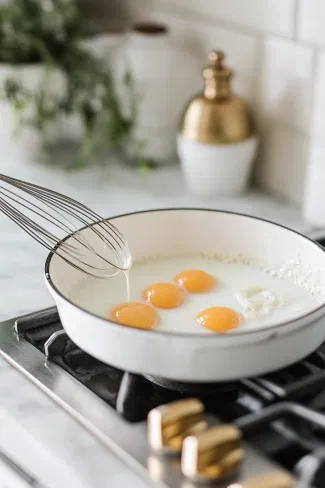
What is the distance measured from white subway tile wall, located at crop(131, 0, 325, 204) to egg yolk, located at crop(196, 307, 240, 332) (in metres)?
0.43

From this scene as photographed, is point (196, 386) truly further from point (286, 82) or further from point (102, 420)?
point (286, 82)

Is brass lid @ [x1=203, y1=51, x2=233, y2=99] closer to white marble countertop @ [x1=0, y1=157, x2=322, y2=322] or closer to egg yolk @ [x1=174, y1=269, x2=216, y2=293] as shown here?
white marble countertop @ [x1=0, y1=157, x2=322, y2=322]

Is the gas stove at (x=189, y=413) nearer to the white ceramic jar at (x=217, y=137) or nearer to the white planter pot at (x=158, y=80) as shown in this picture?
the white ceramic jar at (x=217, y=137)

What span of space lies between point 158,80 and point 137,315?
26.5 inches

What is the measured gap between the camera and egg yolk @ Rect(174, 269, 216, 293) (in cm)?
88

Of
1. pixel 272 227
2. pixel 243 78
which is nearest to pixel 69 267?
pixel 272 227

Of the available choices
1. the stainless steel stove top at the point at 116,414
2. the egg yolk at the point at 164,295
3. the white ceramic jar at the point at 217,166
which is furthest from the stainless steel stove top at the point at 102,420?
the white ceramic jar at the point at 217,166

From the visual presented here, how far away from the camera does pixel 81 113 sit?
57.3 inches

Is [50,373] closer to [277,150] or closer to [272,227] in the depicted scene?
[272,227]

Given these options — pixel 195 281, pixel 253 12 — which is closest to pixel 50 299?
pixel 195 281

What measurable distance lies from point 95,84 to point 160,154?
0.16m

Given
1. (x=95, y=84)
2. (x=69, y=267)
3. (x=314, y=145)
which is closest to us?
(x=69, y=267)

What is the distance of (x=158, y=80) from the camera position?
4.57 ft

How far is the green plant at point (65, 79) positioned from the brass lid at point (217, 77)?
168 millimetres
